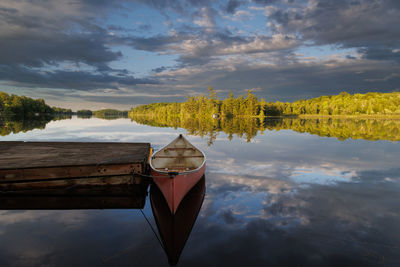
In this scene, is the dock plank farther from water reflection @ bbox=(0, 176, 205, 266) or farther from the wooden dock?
water reflection @ bbox=(0, 176, 205, 266)

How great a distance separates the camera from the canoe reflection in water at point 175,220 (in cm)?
541

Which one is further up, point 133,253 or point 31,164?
point 31,164

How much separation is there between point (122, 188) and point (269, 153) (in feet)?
42.2

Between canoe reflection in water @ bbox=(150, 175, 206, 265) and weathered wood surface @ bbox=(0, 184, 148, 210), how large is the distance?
2.45ft

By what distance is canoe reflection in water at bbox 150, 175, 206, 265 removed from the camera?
541 centimetres

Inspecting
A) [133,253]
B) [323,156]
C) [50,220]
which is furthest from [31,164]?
[323,156]

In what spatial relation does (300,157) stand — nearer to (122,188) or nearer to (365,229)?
(365,229)

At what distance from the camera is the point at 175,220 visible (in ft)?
22.1

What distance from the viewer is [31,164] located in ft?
29.2

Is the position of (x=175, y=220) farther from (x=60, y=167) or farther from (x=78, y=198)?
(x=60, y=167)

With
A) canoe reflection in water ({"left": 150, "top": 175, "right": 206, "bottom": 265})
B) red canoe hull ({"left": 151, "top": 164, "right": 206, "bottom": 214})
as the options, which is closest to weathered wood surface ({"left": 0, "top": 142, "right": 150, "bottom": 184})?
canoe reflection in water ({"left": 150, "top": 175, "right": 206, "bottom": 265})

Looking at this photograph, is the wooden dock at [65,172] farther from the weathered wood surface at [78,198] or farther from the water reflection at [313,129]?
the water reflection at [313,129]

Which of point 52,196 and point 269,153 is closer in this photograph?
point 52,196

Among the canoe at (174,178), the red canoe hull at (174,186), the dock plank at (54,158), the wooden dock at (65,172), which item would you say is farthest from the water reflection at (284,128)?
the red canoe hull at (174,186)
